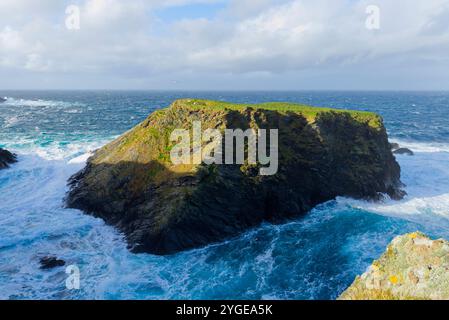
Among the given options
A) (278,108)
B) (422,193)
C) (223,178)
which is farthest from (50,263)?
(422,193)

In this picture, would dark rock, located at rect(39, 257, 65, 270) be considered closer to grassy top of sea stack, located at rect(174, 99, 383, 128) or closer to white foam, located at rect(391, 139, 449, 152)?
grassy top of sea stack, located at rect(174, 99, 383, 128)

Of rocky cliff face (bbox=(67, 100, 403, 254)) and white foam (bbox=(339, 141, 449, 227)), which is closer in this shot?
rocky cliff face (bbox=(67, 100, 403, 254))

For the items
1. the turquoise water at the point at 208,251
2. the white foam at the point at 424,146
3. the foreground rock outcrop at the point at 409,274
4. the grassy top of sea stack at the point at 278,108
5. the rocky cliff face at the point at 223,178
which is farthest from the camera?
the white foam at the point at 424,146

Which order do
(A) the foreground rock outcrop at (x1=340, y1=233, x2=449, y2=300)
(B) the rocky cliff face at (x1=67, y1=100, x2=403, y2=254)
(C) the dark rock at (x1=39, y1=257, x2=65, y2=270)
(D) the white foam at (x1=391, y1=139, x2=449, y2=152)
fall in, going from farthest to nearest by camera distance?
(D) the white foam at (x1=391, y1=139, x2=449, y2=152) → (B) the rocky cliff face at (x1=67, y1=100, x2=403, y2=254) → (C) the dark rock at (x1=39, y1=257, x2=65, y2=270) → (A) the foreground rock outcrop at (x1=340, y1=233, x2=449, y2=300)

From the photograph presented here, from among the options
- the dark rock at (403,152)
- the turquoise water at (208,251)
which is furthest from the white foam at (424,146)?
the turquoise water at (208,251)

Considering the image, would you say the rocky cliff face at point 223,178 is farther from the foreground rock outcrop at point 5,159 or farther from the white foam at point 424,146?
the white foam at point 424,146

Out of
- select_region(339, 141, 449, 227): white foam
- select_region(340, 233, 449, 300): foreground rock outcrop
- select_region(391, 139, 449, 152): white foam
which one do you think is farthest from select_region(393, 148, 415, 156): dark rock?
select_region(340, 233, 449, 300): foreground rock outcrop
